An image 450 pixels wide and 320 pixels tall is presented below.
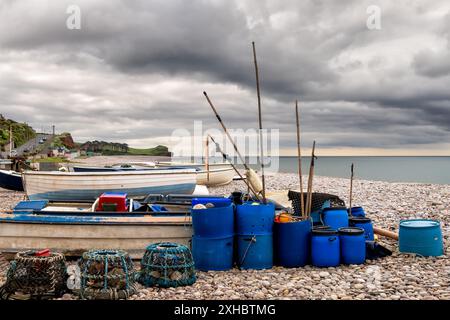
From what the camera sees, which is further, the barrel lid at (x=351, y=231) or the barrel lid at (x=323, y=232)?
the barrel lid at (x=351, y=231)

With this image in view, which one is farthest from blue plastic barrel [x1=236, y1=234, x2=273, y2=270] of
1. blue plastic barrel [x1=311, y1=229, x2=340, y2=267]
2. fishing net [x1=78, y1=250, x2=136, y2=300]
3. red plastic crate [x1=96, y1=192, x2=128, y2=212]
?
red plastic crate [x1=96, y1=192, x2=128, y2=212]

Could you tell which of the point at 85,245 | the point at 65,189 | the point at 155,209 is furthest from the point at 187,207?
the point at 65,189

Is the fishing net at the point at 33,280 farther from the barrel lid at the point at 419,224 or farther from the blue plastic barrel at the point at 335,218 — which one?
the barrel lid at the point at 419,224

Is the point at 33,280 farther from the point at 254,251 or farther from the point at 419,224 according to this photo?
the point at 419,224

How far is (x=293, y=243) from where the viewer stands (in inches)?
338

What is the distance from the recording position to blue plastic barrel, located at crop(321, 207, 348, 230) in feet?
31.9

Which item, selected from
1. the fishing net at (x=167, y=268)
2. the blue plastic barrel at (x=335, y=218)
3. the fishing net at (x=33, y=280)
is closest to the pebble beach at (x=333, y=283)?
the fishing net at (x=167, y=268)

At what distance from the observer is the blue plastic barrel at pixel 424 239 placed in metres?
9.23

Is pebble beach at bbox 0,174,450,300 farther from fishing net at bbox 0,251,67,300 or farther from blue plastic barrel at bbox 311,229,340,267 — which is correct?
fishing net at bbox 0,251,67,300

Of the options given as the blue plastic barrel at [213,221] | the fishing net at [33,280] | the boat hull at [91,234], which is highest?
the blue plastic barrel at [213,221]

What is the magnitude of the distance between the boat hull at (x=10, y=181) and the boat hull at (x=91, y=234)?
1733cm

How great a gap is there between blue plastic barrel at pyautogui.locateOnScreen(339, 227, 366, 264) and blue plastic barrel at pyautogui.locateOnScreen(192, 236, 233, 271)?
6.70 feet

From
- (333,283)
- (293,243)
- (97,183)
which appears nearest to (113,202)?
(293,243)
